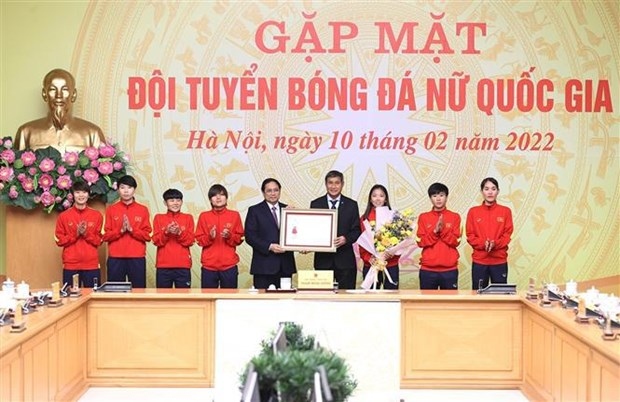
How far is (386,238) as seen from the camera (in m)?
5.91

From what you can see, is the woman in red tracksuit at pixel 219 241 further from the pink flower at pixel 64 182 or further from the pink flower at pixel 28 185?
the pink flower at pixel 28 185

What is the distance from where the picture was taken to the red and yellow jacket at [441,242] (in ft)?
21.6

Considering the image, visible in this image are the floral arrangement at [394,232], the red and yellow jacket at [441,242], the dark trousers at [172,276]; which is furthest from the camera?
the dark trousers at [172,276]

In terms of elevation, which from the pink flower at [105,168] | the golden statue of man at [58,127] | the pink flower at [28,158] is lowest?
the pink flower at [105,168]

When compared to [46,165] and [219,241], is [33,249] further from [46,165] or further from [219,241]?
[219,241]

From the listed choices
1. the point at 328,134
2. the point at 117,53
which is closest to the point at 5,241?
the point at 117,53

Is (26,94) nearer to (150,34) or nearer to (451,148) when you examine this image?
(150,34)

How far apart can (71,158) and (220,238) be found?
1539 millimetres

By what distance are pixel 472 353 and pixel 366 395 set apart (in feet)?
2.52

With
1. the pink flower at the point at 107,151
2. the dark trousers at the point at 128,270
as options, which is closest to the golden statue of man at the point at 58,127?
the pink flower at the point at 107,151

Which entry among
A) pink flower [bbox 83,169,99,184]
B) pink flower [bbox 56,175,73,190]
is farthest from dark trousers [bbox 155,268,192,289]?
pink flower [bbox 56,175,73,190]

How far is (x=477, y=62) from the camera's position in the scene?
26.8 ft

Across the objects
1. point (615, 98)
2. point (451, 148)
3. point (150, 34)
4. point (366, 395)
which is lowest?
point (366, 395)

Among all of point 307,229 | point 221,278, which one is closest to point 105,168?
point 221,278
